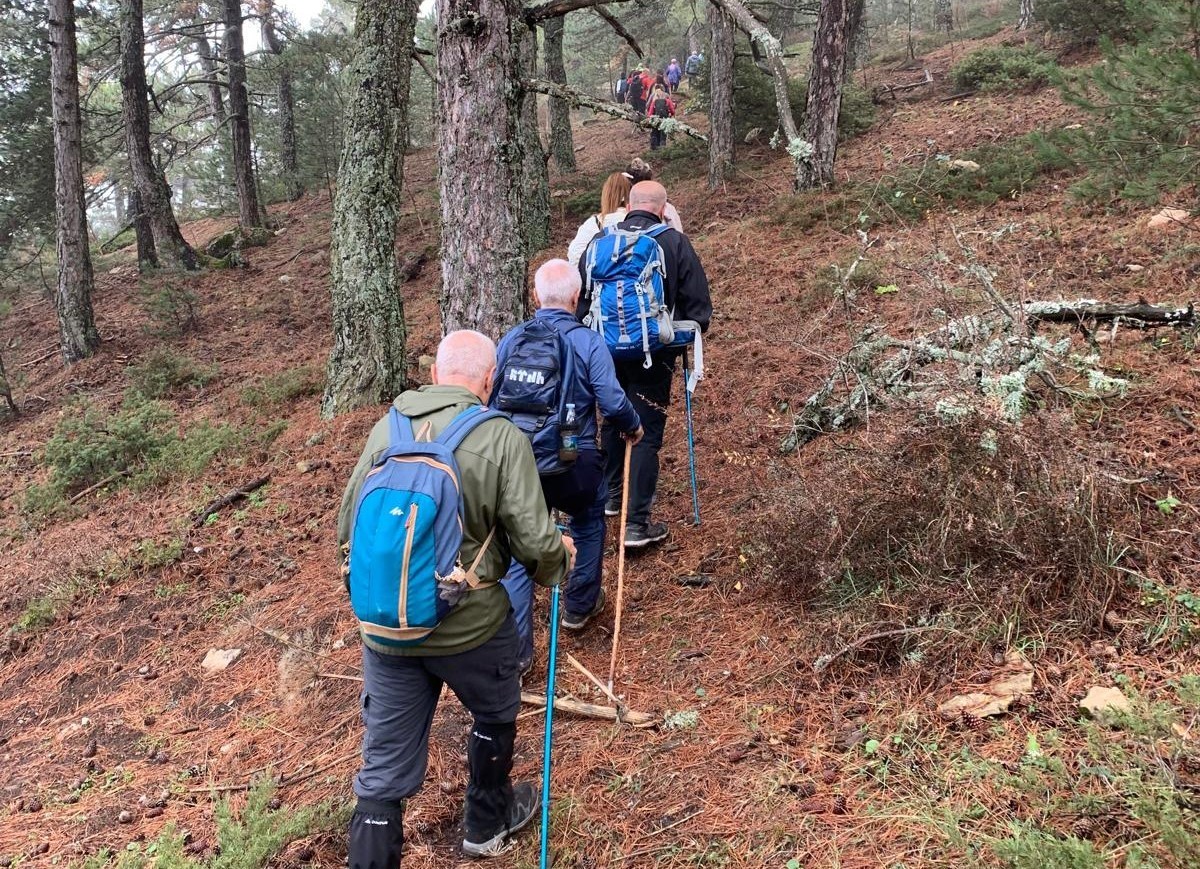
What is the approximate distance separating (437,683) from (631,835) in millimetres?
1033

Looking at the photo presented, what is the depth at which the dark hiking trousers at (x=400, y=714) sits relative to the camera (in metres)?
2.63

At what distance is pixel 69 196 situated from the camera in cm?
1143

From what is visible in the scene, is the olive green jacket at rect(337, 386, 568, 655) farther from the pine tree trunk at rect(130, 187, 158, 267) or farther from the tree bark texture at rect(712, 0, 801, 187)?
the pine tree trunk at rect(130, 187, 158, 267)

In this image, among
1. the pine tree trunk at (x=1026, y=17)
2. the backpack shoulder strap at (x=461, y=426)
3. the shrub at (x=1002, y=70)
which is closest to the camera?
the backpack shoulder strap at (x=461, y=426)

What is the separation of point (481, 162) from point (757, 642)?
3.47 m

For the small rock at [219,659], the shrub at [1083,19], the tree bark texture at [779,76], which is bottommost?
the small rock at [219,659]

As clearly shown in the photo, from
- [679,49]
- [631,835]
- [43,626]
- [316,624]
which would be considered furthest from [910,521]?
[679,49]

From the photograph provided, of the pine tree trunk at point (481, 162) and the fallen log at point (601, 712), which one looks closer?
the fallen log at point (601, 712)

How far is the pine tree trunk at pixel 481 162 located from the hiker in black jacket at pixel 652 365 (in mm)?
655

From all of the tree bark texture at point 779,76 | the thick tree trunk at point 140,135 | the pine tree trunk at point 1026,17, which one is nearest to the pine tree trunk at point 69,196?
the thick tree trunk at point 140,135

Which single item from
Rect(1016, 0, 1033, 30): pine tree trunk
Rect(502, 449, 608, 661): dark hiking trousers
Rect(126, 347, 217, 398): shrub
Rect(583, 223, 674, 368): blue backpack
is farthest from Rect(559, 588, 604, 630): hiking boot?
Rect(1016, 0, 1033, 30): pine tree trunk

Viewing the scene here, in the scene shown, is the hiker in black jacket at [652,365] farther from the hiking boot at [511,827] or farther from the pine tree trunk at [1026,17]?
the pine tree trunk at [1026,17]

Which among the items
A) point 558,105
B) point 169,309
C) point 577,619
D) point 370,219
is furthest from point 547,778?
point 558,105

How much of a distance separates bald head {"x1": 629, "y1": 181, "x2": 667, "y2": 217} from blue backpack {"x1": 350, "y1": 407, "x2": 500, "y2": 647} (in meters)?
2.75
